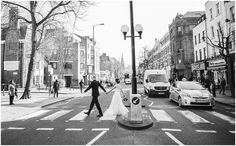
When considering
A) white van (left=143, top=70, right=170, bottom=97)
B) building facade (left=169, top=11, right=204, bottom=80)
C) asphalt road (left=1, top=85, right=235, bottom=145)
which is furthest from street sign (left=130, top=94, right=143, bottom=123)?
building facade (left=169, top=11, right=204, bottom=80)

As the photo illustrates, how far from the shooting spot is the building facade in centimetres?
3891

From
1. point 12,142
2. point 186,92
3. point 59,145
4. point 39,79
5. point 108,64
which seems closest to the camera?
point 59,145

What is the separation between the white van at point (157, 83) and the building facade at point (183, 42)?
2272 centimetres

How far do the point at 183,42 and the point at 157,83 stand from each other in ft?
92.5

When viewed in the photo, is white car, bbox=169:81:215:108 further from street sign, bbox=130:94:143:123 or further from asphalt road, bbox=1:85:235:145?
street sign, bbox=130:94:143:123

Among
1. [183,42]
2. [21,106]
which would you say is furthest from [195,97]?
[183,42]

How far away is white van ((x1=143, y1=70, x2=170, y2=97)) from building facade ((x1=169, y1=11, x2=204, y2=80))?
22.7 metres

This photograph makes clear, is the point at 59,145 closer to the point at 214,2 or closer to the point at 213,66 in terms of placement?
the point at 213,66

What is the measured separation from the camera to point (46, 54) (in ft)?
114

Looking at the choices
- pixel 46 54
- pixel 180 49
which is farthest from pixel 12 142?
pixel 180 49

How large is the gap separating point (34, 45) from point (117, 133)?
13.3 meters

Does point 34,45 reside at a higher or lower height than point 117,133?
higher

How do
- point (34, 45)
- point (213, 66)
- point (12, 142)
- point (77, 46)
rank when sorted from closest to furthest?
point (12, 142)
point (34, 45)
point (213, 66)
point (77, 46)

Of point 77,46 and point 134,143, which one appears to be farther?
point 77,46
